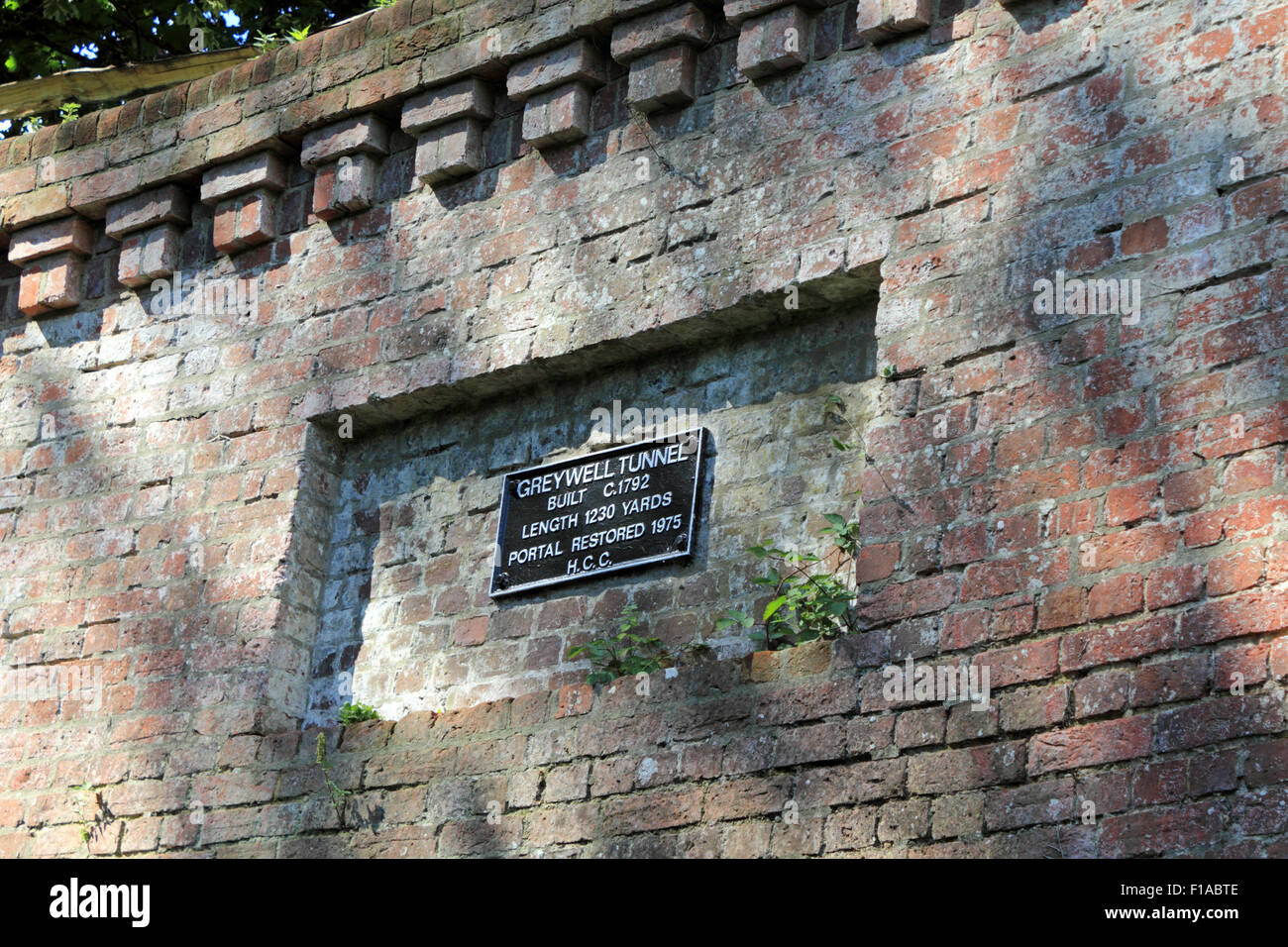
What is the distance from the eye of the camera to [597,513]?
7379 millimetres

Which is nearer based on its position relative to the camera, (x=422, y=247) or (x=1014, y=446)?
(x=1014, y=446)

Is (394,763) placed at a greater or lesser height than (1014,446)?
lesser

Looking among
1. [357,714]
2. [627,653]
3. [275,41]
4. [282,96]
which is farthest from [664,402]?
[275,41]

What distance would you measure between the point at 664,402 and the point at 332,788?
191 cm

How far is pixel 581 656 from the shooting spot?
7.20 metres

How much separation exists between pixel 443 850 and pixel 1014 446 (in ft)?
8.13

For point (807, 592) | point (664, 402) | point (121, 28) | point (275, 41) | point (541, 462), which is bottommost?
point (807, 592)

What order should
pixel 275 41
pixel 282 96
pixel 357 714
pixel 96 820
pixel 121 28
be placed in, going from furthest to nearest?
pixel 121 28 → pixel 275 41 → pixel 282 96 → pixel 96 820 → pixel 357 714

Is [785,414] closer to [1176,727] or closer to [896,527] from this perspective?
[896,527]

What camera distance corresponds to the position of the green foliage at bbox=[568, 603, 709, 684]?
695 centimetres

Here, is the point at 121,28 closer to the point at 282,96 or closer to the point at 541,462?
the point at 282,96

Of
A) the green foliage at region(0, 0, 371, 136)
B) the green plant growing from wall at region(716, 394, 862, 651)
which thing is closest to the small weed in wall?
the green plant growing from wall at region(716, 394, 862, 651)

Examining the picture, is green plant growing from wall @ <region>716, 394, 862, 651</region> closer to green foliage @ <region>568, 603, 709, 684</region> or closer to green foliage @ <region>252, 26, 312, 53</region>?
green foliage @ <region>568, 603, 709, 684</region>

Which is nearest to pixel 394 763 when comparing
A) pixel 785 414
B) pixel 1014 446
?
pixel 785 414
